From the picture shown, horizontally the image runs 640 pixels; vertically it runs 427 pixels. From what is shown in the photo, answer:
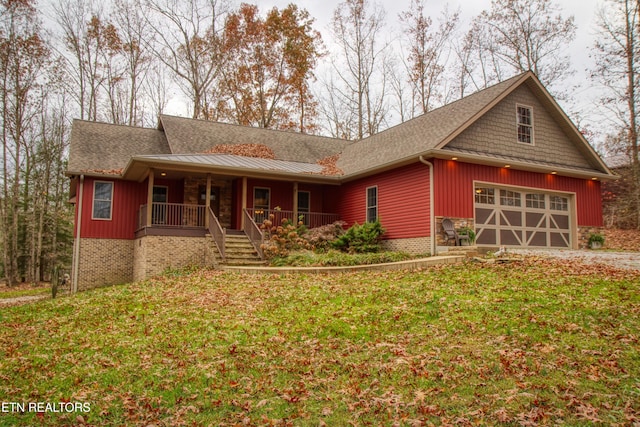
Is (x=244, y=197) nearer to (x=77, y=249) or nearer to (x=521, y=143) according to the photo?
(x=77, y=249)

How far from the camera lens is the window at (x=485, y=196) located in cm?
1525

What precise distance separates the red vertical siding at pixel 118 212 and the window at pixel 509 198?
500 inches

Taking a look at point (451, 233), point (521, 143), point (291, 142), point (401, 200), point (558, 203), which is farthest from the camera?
point (291, 142)

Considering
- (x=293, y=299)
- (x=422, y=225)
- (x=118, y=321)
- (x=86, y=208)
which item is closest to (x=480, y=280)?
(x=293, y=299)

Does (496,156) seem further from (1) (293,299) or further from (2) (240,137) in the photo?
(2) (240,137)

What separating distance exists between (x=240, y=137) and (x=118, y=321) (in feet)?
47.9

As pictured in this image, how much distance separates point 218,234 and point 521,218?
Result: 32.8 feet

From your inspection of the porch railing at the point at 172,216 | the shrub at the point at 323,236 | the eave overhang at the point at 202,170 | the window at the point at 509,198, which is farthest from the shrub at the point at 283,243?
the window at the point at 509,198

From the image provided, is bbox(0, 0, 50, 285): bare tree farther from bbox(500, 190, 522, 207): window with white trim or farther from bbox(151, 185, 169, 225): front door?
bbox(500, 190, 522, 207): window with white trim

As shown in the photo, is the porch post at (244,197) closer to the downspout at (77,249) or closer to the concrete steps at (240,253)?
the concrete steps at (240,253)

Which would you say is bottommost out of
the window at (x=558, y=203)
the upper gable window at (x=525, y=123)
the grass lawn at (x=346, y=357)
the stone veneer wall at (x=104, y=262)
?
the grass lawn at (x=346, y=357)

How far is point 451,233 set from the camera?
1412 cm

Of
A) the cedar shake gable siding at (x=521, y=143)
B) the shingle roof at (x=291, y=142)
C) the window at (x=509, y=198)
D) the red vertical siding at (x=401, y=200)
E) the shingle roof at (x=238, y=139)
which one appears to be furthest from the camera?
the shingle roof at (x=238, y=139)

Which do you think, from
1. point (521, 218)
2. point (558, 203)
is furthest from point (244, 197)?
point (558, 203)
